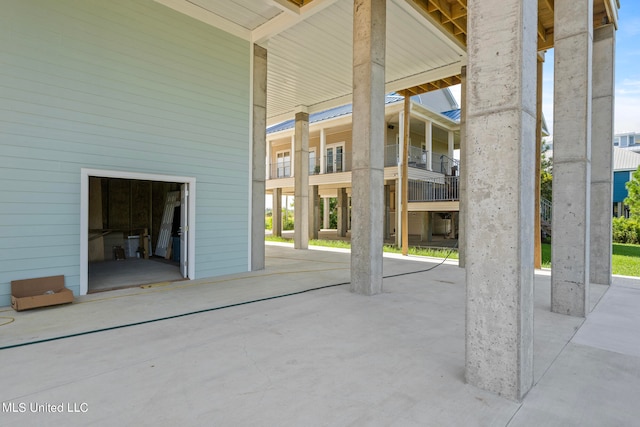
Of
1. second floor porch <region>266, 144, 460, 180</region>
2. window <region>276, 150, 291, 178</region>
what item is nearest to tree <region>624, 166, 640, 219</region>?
Result: second floor porch <region>266, 144, 460, 180</region>

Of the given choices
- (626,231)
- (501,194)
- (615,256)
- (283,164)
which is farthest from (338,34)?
(626,231)

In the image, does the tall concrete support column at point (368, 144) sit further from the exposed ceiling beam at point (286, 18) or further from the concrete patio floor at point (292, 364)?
the exposed ceiling beam at point (286, 18)

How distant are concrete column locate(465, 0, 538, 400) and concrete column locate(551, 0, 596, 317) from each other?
2.77 meters

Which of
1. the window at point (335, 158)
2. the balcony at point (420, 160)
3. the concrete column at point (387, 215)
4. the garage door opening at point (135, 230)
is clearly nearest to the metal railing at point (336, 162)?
the window at point (335, 158)

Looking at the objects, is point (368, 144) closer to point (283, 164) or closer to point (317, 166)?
point (317, 166)

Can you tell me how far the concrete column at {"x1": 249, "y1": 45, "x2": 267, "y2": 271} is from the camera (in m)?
8.16

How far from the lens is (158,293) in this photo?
236 inches

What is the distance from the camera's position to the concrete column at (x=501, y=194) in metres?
2.55

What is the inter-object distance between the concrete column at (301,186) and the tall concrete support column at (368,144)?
24.3 ft

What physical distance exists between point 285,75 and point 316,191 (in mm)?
8456

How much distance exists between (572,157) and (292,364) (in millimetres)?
4885

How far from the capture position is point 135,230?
11242 mm

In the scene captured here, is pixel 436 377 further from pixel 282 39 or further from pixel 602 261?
pixel 282 39

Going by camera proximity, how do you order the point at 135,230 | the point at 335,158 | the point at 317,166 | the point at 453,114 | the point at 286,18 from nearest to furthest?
the point at 286,18
the point at 135,230
the point at 453,114
the point at 317,166
the point at 335,158
